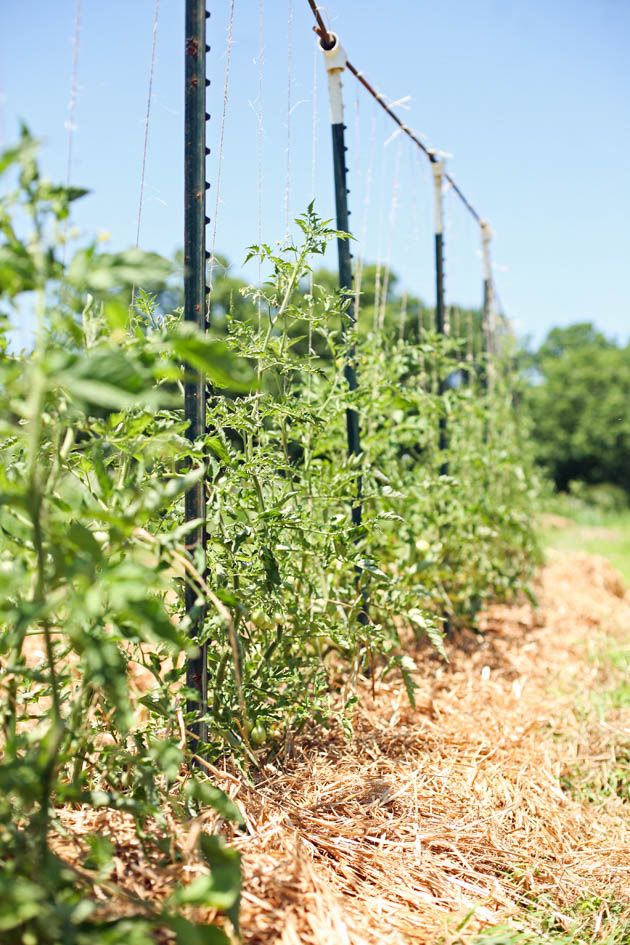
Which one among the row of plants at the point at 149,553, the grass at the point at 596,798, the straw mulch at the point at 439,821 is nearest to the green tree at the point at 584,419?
the grass at the point at 596,798

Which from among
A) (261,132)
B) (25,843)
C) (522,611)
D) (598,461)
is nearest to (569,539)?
(522,611)

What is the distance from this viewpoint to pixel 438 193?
14.6 ft

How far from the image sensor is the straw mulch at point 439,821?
1.51 meters

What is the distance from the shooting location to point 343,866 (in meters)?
1.70

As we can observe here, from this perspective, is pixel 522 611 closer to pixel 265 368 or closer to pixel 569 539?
pixel 265 368

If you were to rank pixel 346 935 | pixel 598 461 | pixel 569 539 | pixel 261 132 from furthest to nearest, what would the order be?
pixel 598 461 → pixel 569 539 → pixel 261 132 → pixel 346 935

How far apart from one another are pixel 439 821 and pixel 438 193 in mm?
3510

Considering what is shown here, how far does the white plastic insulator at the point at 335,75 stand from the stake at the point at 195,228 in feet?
3.75

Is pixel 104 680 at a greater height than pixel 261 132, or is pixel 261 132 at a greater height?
pixel 261 132

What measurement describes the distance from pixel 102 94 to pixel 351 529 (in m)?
1.29

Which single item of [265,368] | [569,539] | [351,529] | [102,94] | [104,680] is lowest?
[569,539]

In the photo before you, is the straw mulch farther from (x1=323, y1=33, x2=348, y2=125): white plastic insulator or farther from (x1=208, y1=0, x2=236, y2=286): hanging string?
(x1=323, y1=33, x2=348, y2=125): white plastic insulator

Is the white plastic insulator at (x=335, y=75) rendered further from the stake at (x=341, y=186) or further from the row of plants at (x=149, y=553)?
the row of plants at (x=149, y=553)

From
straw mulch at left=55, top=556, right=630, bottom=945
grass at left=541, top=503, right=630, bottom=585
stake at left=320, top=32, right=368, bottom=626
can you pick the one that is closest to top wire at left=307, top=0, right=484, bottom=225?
stake at left=320, top=32, right=368, bottom=626
